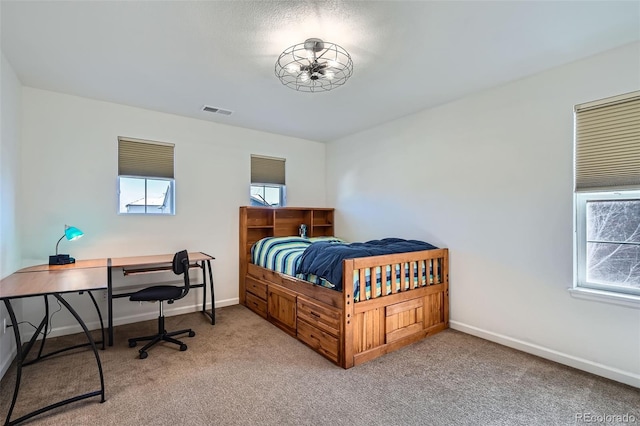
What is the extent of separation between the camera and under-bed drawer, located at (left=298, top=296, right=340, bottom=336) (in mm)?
2611

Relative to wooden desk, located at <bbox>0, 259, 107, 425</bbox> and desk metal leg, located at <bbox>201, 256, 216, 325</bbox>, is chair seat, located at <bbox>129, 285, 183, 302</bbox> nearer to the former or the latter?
wooden desk, located at <bbox>0, 259, 107, 425</bbox>

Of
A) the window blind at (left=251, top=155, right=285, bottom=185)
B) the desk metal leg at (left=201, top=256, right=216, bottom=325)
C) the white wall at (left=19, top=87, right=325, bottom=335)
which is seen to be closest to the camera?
the white wall at (left=19, top=87, right=325, bottom=335)

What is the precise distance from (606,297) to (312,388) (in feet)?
7.76

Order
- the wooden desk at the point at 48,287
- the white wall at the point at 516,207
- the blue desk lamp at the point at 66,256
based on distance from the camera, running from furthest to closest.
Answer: the blue desk lamp at the point at 66,256
the white wall at the point at 516,207
the wooden desk at the point at 48,287

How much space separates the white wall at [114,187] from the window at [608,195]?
376 cm

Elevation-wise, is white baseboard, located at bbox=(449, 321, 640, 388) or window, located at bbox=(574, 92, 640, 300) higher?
window, located at bbox=(574, 92, 640, 300)

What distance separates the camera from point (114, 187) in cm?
352

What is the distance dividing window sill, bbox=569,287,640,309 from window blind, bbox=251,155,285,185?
378 centimetres

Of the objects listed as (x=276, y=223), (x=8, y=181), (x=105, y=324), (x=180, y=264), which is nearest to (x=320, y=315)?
(x=180, y=264)

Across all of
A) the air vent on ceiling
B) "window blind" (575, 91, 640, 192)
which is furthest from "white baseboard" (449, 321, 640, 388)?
the air vent on ceiling

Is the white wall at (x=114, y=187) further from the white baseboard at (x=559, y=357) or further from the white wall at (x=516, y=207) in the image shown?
the white baseboard at (x=559, y=357)

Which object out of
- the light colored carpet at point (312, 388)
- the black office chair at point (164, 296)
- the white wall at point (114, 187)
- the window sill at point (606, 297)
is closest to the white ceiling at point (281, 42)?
the white wall at point (114, 187)

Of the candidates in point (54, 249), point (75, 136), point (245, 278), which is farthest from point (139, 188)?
point (245, 278)

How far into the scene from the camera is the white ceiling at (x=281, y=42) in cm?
190
